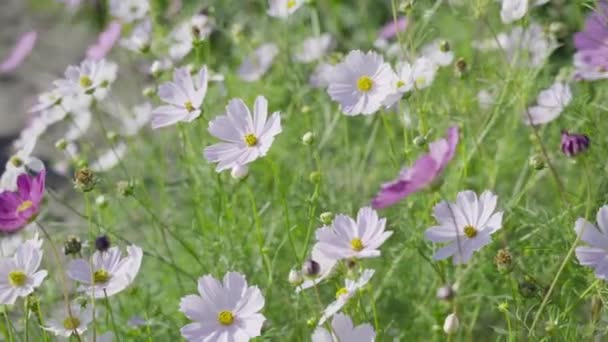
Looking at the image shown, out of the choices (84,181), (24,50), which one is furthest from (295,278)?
(24,50)

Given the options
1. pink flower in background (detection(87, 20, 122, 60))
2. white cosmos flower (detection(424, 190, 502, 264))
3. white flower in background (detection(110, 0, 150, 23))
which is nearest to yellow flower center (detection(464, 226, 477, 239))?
white cosmos flower (detection(424, 190, 502, 264))

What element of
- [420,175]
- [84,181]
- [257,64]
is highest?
[420,175]

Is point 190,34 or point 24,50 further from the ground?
point 190,34

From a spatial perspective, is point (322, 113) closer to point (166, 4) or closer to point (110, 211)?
point (110, 211)

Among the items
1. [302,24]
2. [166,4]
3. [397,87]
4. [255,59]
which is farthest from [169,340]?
[166,4]

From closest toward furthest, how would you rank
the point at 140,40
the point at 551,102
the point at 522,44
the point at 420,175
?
the point at 420,175
the point at 551,102
the point at 140,40
the point at 522,44

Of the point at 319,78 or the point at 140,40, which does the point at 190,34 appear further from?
the point at 319,78

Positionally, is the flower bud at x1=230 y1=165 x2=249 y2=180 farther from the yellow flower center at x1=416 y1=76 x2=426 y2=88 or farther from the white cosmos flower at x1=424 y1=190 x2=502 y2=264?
the yellow flower center at x1=416 y1=76 x2=426 y2=88
